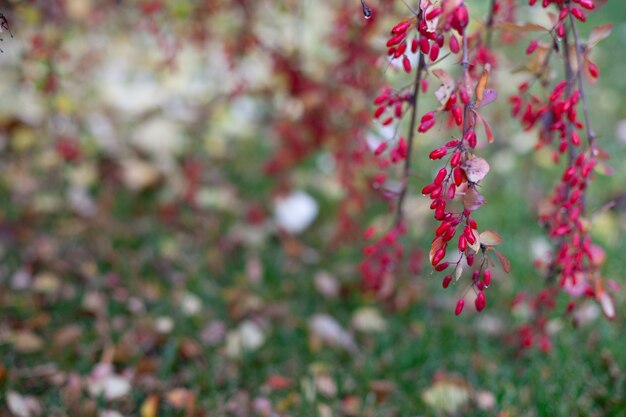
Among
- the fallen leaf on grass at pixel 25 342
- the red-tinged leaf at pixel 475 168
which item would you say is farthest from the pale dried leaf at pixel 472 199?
the fallen leaf on grass at pixel 25 342

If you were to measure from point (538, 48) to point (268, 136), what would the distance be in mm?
2291

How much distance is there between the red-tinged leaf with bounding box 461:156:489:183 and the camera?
45.4 inches

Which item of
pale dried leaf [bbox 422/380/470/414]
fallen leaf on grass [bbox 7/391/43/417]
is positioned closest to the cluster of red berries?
pale dried leaf [bbox 422/380/470/414]

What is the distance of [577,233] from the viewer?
154 cm

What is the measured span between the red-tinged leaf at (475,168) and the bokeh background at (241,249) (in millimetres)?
432

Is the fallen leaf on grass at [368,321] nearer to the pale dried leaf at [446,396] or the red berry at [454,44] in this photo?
the pale dried leaf at [446,396]

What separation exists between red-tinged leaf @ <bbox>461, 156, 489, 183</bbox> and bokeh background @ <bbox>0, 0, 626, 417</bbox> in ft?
1.42

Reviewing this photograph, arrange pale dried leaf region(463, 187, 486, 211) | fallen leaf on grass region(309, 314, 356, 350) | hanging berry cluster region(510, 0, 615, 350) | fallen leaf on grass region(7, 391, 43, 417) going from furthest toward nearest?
fallen leaf on grass region(309, 314, 356, 350) → fallen leaf on grass region(7, 391, 43, 417) → hanging berry cluster region(510, 0, 615, 350) → pale dried leaf region(463, 187, 486, 211)

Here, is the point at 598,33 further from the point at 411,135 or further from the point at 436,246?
the point at 436,246

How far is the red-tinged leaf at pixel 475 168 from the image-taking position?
3.79ft

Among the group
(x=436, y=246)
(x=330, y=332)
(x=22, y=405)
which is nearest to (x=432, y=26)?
(x=436, y=246)

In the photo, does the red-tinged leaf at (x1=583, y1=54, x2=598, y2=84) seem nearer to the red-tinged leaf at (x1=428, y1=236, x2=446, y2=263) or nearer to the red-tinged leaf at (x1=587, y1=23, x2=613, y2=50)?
the red-tinged leaf at (x1=587, y1=23, x2=613, y2=50)

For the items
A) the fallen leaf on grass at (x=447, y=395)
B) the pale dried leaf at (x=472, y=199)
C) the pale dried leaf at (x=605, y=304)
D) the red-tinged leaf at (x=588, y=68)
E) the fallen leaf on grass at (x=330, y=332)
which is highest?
the red-tinged leaf at (x=588, y=68)

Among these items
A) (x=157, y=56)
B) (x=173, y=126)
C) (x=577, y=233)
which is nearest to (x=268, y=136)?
(x=173, y=126)
